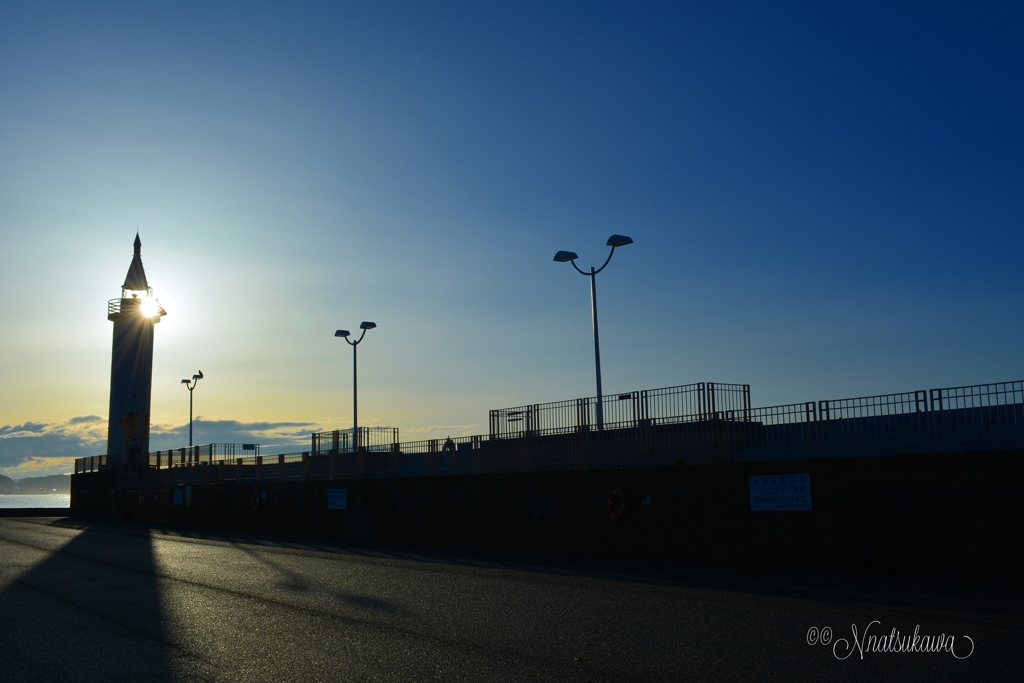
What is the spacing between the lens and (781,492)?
16312mm

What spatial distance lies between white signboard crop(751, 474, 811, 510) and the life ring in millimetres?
3303

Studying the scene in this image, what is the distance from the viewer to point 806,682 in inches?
281

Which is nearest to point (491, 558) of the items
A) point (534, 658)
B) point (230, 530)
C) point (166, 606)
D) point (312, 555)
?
point (312, 555)

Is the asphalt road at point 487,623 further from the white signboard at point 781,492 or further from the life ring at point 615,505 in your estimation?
A: the life ring at point 615,505

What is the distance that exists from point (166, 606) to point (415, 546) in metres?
12.9

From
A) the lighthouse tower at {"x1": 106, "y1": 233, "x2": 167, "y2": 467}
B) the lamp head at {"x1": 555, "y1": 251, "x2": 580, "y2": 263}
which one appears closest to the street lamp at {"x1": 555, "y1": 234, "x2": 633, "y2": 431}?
the lamp head at {"x1": 555, "y1": 251, "x2": 580, "y2": 263}

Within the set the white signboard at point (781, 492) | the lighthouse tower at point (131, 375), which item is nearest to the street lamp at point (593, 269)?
the white signboard at point (781, 492)

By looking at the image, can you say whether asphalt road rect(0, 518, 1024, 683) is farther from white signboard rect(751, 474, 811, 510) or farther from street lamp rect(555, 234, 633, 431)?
street lamp rect(555, 234, 633, 431)

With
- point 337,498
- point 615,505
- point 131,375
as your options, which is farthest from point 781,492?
point 131,375

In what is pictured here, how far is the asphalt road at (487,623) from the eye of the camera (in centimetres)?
771

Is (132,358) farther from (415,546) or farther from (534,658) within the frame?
(534,658)

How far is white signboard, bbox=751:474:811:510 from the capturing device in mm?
15938

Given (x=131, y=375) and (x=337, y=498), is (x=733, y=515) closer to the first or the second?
(x=337, y=498)

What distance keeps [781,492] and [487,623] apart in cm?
804
